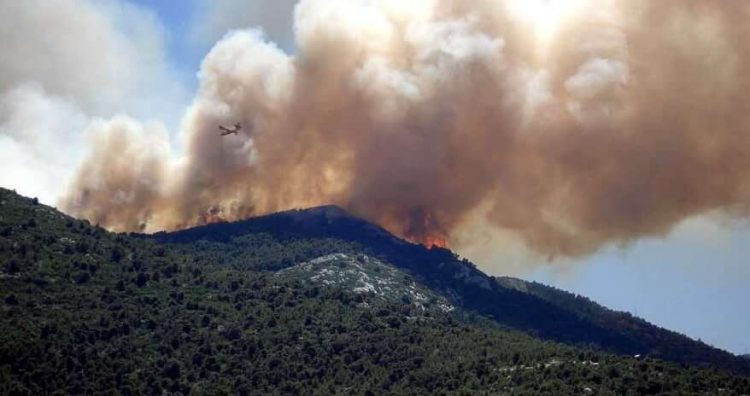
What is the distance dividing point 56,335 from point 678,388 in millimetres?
83739

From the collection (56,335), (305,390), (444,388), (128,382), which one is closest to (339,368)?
(305,390)

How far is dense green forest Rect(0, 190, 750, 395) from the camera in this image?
13750 cm

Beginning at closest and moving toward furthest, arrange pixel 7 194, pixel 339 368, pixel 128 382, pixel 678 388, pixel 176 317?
pixel 678 388 → pixel 128 382 → pixel 339 368 → pixel 176 317 → pixel 7 194

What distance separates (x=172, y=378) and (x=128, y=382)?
7120 millimetres

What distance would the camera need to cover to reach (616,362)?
14212 cm

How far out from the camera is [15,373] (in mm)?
133000

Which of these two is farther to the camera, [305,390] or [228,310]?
[228,310]

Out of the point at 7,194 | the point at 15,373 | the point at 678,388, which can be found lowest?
the point at 15,373

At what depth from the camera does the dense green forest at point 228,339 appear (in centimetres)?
13750

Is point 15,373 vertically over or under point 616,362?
under

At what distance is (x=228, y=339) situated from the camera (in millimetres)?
162250

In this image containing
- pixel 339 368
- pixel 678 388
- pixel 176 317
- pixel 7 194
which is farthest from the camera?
pixel 7 194

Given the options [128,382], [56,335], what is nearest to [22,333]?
[56,335]

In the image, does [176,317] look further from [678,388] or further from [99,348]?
[678,388]
